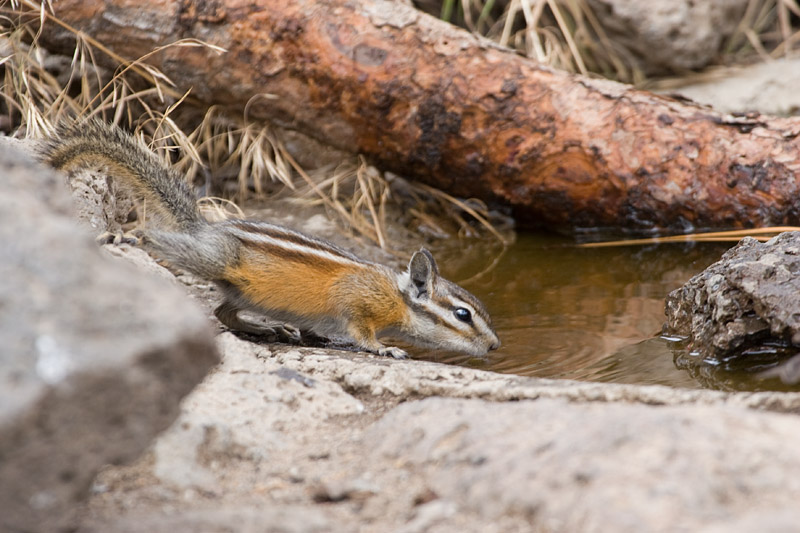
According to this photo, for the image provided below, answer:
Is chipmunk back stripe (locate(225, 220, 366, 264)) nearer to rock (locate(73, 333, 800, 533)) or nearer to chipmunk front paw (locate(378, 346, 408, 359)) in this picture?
chipmunk front paw (locate(378, 346, 408, 359))

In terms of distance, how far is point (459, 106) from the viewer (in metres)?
6.22

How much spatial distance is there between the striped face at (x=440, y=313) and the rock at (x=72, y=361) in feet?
9.78

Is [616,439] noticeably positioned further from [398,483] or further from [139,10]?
[139,10]

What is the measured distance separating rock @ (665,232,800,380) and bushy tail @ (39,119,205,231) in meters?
2.89

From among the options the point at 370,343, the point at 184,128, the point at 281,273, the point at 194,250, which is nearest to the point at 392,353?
the point at 370,343

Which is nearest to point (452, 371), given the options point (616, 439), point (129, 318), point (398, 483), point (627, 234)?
→ point (398, 483)

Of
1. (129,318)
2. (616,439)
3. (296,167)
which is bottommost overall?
(296,167)

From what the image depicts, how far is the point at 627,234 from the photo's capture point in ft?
22.4

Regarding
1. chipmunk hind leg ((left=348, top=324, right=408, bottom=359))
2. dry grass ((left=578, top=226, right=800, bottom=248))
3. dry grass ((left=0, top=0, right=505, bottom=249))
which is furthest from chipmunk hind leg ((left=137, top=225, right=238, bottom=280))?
dry grass ((left=578, top=226, right=800, bottom=248))

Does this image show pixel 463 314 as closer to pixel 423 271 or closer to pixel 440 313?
pixel 440 313

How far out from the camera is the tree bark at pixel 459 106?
6016 millimetres

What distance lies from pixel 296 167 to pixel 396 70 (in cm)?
141

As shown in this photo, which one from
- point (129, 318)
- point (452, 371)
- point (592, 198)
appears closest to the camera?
point (129, 318)

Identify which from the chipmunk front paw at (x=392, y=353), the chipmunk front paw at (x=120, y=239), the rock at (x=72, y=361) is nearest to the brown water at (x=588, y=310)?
the chipmunk front paw at (x=392, y=353)
